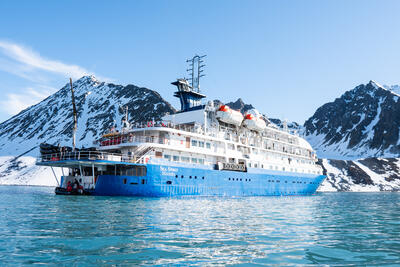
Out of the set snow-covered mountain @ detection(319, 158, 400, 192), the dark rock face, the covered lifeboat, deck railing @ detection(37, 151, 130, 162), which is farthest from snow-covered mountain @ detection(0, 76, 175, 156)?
deck railing @ detection(37, 151, 130, 162)

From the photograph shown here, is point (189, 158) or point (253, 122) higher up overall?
point (253, 122)

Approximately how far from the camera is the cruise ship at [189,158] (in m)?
29.2

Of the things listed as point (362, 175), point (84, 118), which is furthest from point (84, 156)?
point (84, 118)

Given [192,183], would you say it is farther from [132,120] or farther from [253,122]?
[132,120]

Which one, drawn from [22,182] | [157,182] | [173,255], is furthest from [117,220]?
[22,182]

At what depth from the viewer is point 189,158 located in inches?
1342

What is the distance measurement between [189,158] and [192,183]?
313cm

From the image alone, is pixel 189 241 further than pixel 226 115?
No

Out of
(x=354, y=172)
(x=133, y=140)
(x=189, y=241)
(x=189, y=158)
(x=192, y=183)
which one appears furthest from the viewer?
(x=354, y=172)

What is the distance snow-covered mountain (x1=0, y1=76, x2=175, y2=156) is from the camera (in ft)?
457

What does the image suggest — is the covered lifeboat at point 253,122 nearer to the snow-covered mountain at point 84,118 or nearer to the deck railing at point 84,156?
the deck railing at point 84,156

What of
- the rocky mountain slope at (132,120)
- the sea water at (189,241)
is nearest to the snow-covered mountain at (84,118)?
the rocky mountain slope at (132,120)

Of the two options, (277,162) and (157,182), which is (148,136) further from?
(277,162)

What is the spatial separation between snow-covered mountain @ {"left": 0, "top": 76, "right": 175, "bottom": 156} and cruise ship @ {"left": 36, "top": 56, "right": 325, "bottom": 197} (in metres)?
86.4
